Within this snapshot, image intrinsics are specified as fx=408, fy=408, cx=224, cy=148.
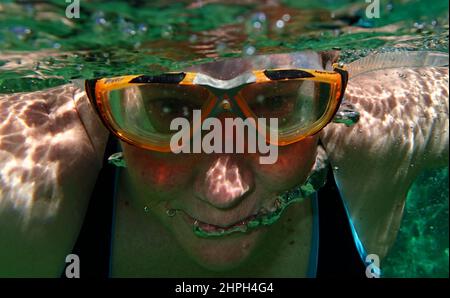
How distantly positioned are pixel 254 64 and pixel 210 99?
474 mm

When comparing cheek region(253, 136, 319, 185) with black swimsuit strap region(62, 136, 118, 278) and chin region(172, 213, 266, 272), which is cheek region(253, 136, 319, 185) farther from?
black swimsuit strap region(62, 136, 118, 278)

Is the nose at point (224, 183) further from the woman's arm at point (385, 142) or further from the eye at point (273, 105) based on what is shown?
the woman's arm at point (385, 142)

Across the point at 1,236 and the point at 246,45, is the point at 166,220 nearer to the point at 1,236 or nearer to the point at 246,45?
the point at 1,236

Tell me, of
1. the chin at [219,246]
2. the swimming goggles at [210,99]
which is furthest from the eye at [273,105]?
the chin at [219,246]

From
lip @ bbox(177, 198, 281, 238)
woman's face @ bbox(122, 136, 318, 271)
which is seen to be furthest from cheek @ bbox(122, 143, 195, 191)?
lip @ bbox(177, 198, 281, 238)

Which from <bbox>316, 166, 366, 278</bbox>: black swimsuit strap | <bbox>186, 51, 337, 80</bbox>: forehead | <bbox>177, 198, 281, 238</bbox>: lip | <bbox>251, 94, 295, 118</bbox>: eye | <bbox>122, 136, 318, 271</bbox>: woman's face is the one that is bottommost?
<bbox>316, 166, 366, 278</bbox>: black swimsuit strap

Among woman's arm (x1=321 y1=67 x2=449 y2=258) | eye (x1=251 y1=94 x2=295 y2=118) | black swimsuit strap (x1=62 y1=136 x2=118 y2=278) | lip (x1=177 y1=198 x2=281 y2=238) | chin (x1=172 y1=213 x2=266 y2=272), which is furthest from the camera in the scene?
woman's arm (x1=321 y1=67 x2=449 y2=258)

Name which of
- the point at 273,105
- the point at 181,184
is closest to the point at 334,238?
the point at 273,105

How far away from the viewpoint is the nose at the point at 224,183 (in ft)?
8.25

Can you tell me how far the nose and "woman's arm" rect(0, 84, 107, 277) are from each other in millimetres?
1047

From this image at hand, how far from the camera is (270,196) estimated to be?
2.84m

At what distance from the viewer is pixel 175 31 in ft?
9.39

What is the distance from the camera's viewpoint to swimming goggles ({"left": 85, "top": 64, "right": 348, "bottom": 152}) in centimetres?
249

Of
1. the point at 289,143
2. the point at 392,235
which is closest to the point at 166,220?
the point at 289,143
